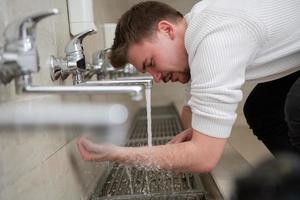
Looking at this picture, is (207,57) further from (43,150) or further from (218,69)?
(43,150)

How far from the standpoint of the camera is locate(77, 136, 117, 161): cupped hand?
27.5 inches

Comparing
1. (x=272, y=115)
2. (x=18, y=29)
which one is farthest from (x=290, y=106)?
(x=18, y=29)

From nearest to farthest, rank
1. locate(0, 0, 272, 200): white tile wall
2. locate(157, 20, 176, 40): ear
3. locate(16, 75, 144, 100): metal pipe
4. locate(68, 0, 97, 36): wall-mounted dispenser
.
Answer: locate(16, 75, 144, 100): metal pipe
locate(0, 0, 272, 200): white tile wall
locate(157, 20, 176, 40): ear
locate(68, 0, 97, 36): wall-mounted dispenser

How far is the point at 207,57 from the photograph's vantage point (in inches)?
27.4

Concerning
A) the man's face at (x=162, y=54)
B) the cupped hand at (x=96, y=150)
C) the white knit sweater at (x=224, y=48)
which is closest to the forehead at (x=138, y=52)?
the man's face at (x=162, y=54)

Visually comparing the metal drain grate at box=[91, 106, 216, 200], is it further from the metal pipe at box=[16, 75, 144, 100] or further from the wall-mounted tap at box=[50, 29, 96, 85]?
the metal pipe at box=[16, 75, 144, 100]

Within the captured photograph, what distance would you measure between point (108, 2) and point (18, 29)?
1.30 meters

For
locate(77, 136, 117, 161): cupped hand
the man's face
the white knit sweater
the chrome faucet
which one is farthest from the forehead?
the chrome faucet

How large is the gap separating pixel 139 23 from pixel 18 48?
1.44 feet

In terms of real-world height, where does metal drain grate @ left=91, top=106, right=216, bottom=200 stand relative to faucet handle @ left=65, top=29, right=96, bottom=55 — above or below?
below

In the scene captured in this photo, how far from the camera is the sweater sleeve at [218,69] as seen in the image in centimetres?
69

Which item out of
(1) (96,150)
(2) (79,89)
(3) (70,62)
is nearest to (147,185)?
(1) (96,150)

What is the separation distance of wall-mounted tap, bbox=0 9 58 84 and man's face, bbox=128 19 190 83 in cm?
41

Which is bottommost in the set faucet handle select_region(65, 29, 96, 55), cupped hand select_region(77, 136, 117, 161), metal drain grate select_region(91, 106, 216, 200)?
metal drain grate select_region(91, 106, 216, 200)
